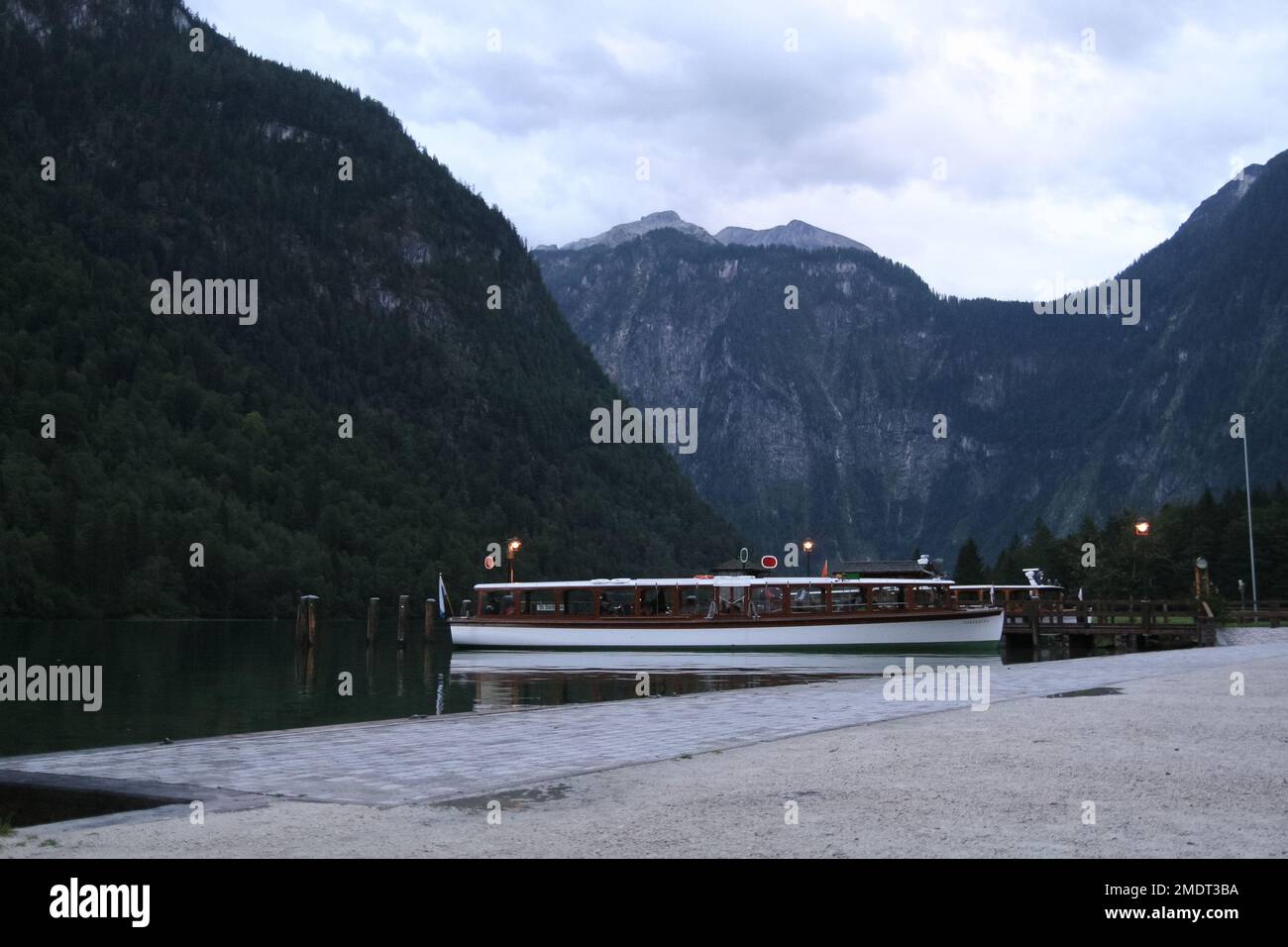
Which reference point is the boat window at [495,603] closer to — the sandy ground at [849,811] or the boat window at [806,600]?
the boat window at [806,600]

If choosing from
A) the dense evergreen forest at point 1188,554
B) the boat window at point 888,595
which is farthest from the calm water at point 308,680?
the dense evergreen forest at point 1188,554

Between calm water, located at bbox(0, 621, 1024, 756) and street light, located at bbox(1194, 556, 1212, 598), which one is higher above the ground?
street light, located at bbox(1194, 556, 1212, 598)

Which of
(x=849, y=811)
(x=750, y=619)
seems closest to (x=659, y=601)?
(x=750, y=619)

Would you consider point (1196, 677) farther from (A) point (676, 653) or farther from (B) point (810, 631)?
(A) point (676, 653)

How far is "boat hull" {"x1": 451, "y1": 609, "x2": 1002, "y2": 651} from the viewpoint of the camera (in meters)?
54.3

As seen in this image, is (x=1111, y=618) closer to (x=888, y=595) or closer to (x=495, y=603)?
(x=888, y=595)

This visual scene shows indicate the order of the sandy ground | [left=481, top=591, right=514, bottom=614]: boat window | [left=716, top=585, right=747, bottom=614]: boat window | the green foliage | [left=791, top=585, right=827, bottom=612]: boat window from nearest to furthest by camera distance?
1. the sandy ground
2. [left=791, top=585, right=827, bottom=612]: boat window
3. [left=716, top=585, right=747, bottom=614]: boat window
4. [left=481, top=591, right=514, bottom=614]: boat window
5. the green foliage

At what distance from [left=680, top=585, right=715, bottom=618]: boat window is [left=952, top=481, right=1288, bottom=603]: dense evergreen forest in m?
39.5

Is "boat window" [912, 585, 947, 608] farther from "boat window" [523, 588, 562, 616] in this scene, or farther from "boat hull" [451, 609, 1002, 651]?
"boat window" [523, 588, 562, 616]

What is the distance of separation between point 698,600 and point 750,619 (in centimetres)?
640

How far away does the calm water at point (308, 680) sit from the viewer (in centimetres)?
2798

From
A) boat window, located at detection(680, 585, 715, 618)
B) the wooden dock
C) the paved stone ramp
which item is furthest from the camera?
the wooden dock

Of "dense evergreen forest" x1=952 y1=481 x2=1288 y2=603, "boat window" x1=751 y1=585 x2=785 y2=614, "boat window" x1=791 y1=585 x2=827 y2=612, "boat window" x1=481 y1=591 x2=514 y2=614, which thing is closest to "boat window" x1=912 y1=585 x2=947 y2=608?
"boat window" x1=791 y1=585 x2=827 y2=612
